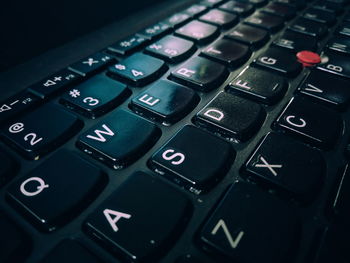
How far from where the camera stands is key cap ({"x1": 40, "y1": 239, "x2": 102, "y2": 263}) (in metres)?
0.23

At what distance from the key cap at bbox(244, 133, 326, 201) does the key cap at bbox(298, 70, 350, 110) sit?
116mm

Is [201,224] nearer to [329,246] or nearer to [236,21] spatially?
[329,246]

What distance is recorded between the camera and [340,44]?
521 millimetres

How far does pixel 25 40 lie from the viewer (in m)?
0.45

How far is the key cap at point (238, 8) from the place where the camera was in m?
0.64

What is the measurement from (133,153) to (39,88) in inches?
8.1

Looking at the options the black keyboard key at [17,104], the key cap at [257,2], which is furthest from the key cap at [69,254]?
the key cap at [257,2]

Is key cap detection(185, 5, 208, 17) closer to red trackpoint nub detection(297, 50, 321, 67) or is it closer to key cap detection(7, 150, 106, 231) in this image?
red trackpoint nub detection(297, 50, 321, 67)

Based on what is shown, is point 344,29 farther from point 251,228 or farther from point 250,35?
point 251,228

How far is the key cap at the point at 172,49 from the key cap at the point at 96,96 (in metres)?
0.11

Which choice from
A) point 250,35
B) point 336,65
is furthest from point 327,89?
point 250,35

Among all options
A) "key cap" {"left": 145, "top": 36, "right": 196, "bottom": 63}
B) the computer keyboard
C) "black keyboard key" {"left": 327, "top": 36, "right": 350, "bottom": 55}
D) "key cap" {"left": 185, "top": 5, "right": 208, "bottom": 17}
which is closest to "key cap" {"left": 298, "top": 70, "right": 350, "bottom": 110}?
the computer keyboard

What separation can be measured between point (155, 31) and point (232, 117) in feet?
1.01

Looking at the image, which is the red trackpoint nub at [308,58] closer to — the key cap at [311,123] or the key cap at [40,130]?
the key cap at [311,123]
